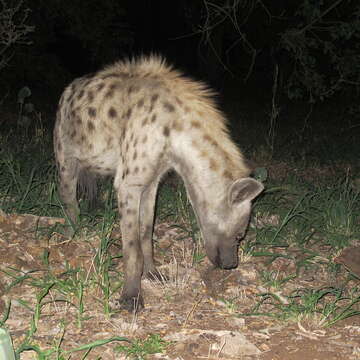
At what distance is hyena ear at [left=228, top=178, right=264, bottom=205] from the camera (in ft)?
9.72

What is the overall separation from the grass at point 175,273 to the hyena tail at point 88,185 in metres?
0.07

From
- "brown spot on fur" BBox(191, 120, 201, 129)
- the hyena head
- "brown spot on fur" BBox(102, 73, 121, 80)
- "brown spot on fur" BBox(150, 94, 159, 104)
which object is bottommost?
the hyena head

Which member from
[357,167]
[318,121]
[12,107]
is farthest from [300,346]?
[318,121]

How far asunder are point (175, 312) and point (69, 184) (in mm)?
1474

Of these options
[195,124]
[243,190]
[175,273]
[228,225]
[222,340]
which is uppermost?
[195,124]

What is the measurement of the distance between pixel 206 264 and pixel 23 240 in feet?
4.12

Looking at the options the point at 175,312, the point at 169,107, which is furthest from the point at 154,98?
the point at 175,312

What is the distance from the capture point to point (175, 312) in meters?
3.16

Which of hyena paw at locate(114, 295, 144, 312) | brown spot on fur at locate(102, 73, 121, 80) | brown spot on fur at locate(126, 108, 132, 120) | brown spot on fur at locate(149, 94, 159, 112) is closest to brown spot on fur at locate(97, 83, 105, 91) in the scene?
brown spot on fur at locate(102, 73, 121, 80)

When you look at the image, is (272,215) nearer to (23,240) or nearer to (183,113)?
(183,113)

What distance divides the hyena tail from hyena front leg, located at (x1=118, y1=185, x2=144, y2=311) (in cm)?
98

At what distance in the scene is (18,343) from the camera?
2648mm

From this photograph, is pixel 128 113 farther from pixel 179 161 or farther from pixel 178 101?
pixel 179 161

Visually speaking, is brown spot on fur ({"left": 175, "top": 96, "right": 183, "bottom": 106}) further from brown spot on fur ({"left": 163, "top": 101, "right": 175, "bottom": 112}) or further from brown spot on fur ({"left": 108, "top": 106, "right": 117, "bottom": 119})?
brown spot on fur ({"left": 108, "top": 106, "right": 117, "bottom": 119})
